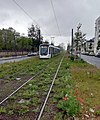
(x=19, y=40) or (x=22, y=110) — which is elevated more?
(x=19, y=40)

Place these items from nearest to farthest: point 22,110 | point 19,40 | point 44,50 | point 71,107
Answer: point 71,107 < point 22,110 < point 44,50 < point 19,40

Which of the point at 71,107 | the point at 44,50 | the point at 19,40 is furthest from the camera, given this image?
the point at 19,40

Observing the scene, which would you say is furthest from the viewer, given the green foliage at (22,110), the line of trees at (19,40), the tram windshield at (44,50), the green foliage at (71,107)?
the line of trees at (19,40)

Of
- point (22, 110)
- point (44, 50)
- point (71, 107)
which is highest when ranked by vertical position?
point (44, 50)

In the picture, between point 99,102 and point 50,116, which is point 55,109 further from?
point 99,102

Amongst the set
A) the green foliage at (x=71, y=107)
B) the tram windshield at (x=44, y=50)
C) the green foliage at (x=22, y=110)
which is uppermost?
Answer: the tram windshield at (x=44, y=50)

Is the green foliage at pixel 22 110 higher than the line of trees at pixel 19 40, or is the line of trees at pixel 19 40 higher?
the line of trees at pixel 19 40

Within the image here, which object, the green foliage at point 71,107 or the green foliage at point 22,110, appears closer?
the green foliage at point 71,107

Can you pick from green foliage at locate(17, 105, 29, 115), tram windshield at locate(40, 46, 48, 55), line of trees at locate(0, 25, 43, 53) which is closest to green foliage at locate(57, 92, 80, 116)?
green foliage at locate(17, 105, 29, 115)

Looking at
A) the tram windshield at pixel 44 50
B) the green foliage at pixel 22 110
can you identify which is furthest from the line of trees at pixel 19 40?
the green foliage at pixel 22 110

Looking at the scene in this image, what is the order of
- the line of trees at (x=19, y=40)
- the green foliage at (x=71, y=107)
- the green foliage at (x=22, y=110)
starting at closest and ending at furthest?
the green foliage at (x=71, y=107) → the green foliage at (x=22, y=110) → the line of trees at (x=19, y=40)

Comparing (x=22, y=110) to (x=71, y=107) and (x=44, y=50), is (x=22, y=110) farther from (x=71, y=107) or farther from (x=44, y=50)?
(x=44, y=50)

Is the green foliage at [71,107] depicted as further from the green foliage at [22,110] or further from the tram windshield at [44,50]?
the tram windshield at [44,50]

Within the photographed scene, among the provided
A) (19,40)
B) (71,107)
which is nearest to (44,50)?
(71,107)
